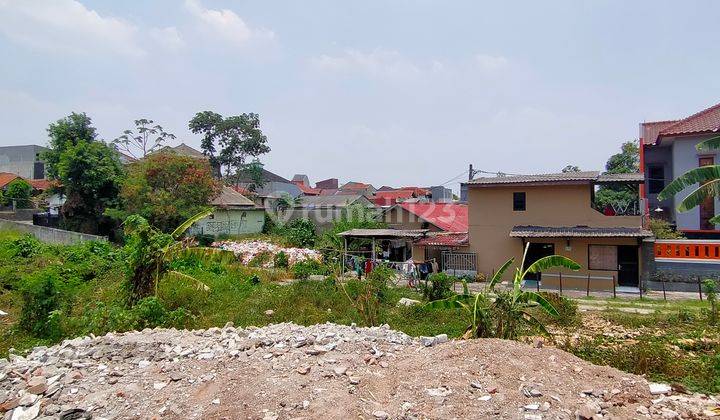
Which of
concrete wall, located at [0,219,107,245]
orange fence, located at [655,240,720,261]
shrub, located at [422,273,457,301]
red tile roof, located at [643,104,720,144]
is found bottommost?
shrub, located at [422,273,457,301]

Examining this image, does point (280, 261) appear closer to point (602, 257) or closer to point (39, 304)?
point (39, 304)

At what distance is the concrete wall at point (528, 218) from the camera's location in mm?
19250

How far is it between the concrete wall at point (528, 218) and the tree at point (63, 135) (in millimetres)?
23877

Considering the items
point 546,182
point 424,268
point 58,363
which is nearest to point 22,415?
point 58,363

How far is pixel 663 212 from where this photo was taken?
24.8 metres

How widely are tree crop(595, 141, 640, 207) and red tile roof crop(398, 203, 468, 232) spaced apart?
35.7 ft

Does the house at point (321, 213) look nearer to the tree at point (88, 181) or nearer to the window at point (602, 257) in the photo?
the tree at point (88, 181)

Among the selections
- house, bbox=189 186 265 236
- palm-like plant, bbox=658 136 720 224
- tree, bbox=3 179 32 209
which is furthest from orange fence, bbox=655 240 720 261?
tree, bbox=3 179 32 209

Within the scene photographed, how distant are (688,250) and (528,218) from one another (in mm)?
6006

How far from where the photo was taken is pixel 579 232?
18.7 meters

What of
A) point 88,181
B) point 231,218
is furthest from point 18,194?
point 231,218

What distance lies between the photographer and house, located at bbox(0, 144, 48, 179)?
44.7 metres

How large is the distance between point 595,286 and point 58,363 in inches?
→ 739

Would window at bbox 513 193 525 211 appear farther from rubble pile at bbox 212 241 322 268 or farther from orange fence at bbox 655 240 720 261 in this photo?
rubble pile at bbox 212 241 322 268
